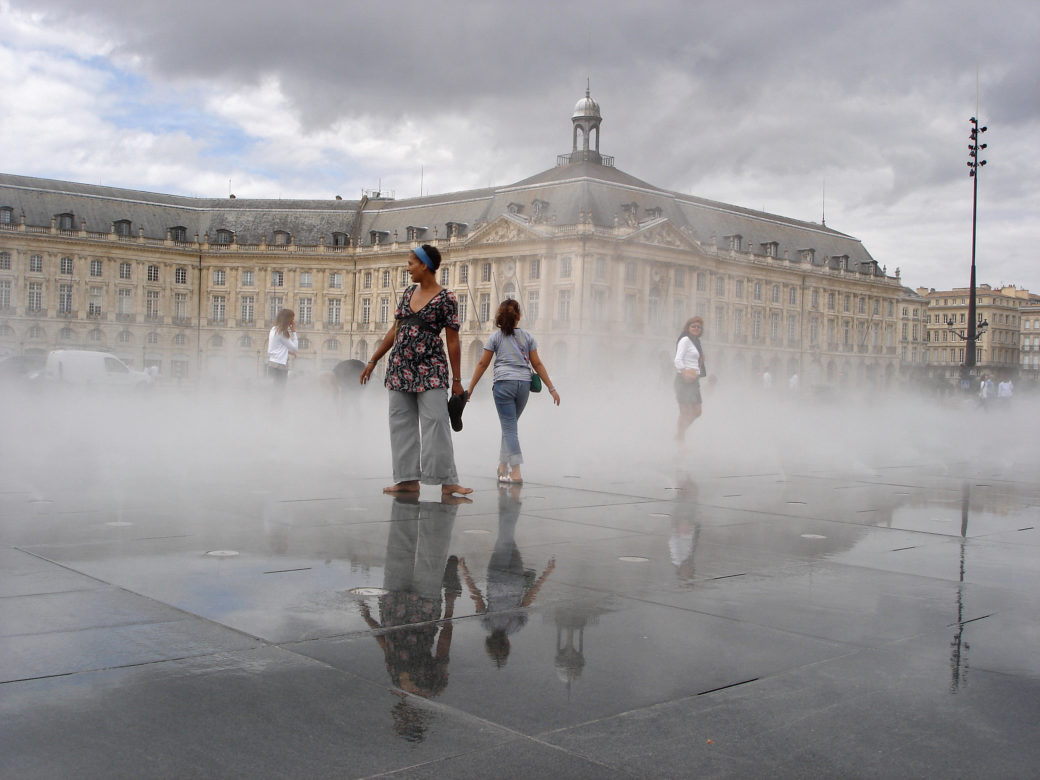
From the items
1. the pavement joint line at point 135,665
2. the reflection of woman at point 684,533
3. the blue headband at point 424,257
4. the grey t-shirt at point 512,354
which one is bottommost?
the pavement joint line at point 135,665

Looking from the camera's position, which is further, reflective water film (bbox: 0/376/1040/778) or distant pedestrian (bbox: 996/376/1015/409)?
distant pedestrian (bbox: 996/376/1015/409)

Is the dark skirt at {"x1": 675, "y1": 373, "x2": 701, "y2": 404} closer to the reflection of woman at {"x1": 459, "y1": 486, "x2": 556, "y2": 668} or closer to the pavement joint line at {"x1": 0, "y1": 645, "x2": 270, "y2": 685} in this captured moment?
the reflection of woman at {"x1": 459, "y1": 486, "x2": 556, "y2": 668}

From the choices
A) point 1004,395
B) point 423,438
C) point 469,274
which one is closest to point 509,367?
point 423,438

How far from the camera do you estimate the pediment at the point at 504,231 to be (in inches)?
3317

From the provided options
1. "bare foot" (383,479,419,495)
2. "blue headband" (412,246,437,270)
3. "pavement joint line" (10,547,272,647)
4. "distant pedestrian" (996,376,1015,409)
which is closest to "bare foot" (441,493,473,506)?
"bare foot" (383,479,419,495)

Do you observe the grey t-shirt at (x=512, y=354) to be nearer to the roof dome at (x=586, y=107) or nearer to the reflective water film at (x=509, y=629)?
the reflective water film at (x=509, y=629)

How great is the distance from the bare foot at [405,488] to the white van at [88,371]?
82.9ft

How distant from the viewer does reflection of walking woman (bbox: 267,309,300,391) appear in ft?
47.1

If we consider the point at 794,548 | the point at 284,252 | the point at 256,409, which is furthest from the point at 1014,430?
the point at 284,252

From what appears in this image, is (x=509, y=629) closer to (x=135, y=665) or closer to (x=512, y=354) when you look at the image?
(x=135, y=665)

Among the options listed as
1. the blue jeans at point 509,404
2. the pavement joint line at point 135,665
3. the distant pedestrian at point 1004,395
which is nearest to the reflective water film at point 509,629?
the pavement joint line at point 135,665

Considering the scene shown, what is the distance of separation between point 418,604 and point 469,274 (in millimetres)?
85583

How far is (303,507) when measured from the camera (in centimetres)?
741

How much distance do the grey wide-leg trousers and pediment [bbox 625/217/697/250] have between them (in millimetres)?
72286
